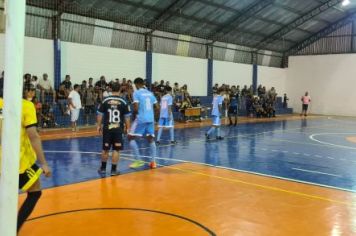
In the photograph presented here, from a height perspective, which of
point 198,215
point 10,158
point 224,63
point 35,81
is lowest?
point 198,215

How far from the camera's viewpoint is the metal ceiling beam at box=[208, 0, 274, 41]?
1002 inches

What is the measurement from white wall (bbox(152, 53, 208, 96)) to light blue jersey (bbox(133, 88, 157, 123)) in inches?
577

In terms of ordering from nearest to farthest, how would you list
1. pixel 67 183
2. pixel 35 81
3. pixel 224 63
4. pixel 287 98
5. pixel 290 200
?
pixel 290 200
pixel 67 183
pixel 35 81
pixel 224 63
pixel 287 98

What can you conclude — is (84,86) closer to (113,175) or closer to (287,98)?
(113,175)

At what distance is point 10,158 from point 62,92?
50.7 feet

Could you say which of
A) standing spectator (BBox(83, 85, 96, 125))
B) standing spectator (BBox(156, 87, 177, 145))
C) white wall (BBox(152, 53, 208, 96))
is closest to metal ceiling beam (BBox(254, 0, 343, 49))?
white wall (BBox(152, 53, 208, 96))

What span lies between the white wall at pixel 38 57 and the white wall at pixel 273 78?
19.1 metres

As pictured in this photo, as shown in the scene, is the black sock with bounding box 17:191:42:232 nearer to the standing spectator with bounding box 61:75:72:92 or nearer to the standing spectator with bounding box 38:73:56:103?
the standing spectator with bounding box 38:73:56:103

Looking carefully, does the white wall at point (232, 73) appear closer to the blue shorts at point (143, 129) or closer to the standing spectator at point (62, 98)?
the standing spectator at point (62, 98)

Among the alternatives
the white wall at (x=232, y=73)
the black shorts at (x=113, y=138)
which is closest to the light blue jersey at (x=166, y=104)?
the black shorts at (x=113, y=138)

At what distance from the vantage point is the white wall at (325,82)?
32.3 meters

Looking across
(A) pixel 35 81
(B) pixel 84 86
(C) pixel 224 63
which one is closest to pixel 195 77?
(C) pixel 224 63

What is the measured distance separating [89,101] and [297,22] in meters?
18.8

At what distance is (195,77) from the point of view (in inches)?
1036
